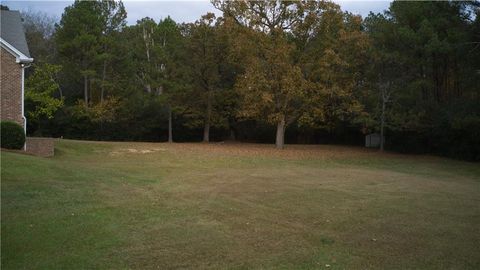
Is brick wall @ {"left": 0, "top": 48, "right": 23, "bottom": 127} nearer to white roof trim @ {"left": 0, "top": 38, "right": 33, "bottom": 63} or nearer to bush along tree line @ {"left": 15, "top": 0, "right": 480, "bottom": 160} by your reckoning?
white roof trim @ {"left": 0, "top": 38, "right": 33, "bottom": 63}

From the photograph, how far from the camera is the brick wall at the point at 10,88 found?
18.8 meters

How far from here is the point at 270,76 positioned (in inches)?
1168

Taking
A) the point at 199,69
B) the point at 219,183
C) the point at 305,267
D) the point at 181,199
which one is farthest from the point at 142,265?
the point at 199,69

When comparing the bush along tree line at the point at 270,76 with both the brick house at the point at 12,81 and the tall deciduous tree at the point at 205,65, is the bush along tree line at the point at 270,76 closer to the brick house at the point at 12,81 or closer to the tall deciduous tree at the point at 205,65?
the tall deciduous tree at the point at 205,65

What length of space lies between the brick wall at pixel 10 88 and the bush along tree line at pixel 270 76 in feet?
20.1

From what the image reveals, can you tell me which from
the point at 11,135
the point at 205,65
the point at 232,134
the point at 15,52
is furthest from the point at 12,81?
the point at 232,134

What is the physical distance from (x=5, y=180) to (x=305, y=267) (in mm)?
8147

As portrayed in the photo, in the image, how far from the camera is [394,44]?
92.5 feet

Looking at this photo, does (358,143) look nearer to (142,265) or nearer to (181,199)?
(181,199)

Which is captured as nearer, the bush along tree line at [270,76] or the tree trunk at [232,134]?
the bush along tree line at [270,76]

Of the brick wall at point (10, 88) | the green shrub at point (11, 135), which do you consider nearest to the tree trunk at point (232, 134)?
the brick wall at point (10, 88)

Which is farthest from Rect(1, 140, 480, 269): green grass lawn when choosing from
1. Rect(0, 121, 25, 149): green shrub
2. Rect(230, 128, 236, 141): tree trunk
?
Rect(230, 128, 236, 141): tree trunk

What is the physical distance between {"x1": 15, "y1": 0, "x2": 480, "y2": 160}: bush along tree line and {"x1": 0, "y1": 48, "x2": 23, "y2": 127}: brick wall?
614 centimetres

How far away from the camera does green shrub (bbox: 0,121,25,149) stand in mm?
17172
